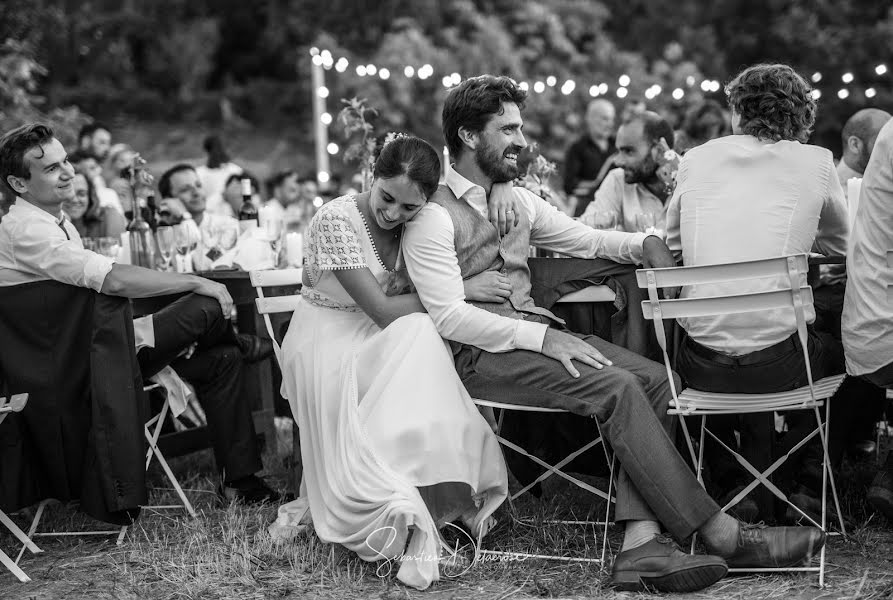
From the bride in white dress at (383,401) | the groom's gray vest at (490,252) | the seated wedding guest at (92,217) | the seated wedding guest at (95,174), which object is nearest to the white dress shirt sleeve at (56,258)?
A: the bride in white dress at (383,401)

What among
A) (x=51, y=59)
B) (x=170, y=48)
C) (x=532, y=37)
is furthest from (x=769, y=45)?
(x=51, y=59)

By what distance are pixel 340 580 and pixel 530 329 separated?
3.23 ft

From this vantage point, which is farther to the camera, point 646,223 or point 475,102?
point 646,223

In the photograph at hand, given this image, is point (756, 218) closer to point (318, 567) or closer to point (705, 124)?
point (318, 567)

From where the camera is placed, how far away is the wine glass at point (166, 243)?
4.71 meters

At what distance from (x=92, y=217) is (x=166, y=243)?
1.87 m

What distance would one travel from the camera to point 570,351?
3.27 metres

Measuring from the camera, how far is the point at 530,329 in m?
3.33

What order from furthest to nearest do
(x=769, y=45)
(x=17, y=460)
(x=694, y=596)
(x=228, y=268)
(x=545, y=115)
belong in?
(x=769, y=45)
(x=545, y=115)
(x=228, y=268)
(x=17, y=460)
(x=694, y=596)

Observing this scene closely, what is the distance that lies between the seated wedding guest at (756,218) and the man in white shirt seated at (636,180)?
1.33 metres

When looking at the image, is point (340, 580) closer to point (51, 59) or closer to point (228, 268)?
point (228, 268)

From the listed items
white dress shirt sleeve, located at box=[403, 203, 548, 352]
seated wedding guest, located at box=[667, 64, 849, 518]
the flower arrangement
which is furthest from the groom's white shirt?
the flower arrangement

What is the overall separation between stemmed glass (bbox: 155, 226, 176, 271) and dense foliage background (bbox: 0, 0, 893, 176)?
10.5 m

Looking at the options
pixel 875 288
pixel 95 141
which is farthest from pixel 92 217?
pixel 875 288
